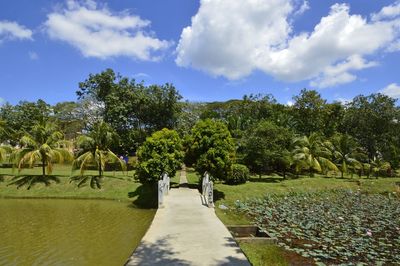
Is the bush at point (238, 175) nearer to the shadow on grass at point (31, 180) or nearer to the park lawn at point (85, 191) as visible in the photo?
the park lawn at point (85, 191)

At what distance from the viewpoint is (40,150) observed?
22859 mm

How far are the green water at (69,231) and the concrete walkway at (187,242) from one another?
1.23m

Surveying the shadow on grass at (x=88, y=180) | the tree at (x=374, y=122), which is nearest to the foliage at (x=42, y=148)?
the shadow on grass at (x=88, y=180)

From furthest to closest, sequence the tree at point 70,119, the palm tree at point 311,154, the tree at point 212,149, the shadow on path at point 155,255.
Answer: the tree at point 70,119, the palm tree at point 311,154, the tree at point 212,149, the shadow on path at point 155,255

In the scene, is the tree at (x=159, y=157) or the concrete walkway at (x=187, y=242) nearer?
the concrete walkway at (x=187, y=242)

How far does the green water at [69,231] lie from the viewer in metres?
9.89

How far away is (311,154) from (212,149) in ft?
44.2

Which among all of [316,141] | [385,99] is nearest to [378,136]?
[385,99]

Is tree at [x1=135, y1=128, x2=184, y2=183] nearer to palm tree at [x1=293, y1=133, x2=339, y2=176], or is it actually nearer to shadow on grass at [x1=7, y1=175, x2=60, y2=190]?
shadow on grass at [x1=7, y1=175, x2=60, y2=190]

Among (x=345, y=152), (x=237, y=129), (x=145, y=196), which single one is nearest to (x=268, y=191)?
(x=145, y=196)

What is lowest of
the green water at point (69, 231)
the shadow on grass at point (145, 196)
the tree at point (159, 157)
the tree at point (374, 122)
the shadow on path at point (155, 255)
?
the green water at point (69, 231)

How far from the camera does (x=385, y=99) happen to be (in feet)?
123

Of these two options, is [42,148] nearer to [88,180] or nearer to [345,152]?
[88,180]

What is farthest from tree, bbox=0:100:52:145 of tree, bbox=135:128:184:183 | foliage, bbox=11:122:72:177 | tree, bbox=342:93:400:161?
tree, bbox=342:93:400:161
